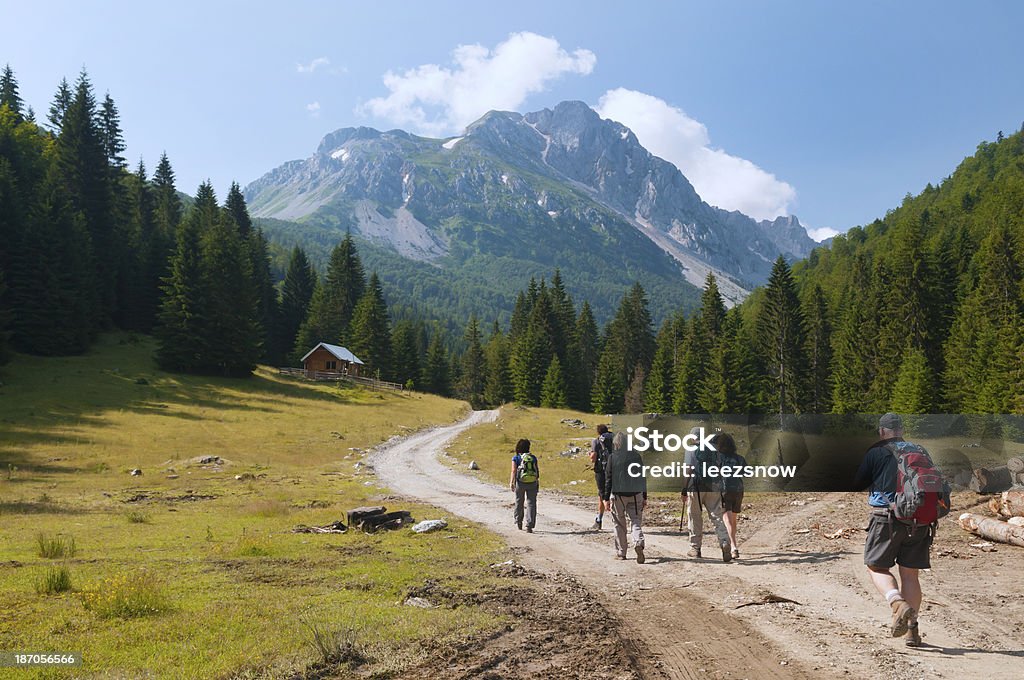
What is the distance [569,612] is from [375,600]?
305 centimetres

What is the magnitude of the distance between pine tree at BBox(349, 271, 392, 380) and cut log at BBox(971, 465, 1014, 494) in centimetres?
7421

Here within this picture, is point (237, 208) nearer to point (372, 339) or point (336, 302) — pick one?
point (336, 302)

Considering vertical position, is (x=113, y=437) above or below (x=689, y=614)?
below

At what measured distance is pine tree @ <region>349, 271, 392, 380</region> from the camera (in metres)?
84.4

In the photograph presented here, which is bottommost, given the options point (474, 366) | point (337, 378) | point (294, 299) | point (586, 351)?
point (337, 378)

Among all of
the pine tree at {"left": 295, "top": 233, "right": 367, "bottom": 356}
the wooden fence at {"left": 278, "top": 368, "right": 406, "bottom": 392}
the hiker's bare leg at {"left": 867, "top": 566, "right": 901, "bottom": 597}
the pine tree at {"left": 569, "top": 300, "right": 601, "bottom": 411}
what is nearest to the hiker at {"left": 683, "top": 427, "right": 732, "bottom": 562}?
the hiker's bare leg at {"left": 867, "top": 566, "right": 901, "bottom": 597}

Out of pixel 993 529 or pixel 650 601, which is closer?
pixel 650 601

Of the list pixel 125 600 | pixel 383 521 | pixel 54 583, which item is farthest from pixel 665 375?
pixel 125 600

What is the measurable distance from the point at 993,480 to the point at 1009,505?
3666 millimetres

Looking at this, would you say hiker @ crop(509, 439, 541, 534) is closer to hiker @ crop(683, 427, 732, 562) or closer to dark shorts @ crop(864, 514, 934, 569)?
hiker @ crop(683, 427, 732, 562)

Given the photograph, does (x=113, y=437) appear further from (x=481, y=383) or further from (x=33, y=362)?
(x=481, y=383)

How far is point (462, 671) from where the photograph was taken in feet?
20.0

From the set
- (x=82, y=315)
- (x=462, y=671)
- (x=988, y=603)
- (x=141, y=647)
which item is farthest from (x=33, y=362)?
(x=988, y=603)

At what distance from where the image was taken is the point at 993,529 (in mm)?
12375
